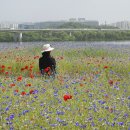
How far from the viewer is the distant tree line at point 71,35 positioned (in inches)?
1990

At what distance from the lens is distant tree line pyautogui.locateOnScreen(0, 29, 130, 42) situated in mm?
50556

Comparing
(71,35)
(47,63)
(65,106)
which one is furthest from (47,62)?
(71,35)

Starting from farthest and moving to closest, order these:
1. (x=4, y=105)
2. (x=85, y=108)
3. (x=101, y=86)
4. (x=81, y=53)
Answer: (x=81, y=53)
(x=101, y=86)
(x=4, y=105)
(x=85, y=108)

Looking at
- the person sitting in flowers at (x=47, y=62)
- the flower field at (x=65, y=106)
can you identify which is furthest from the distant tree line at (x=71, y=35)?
the flower field at (x=65, y=106)

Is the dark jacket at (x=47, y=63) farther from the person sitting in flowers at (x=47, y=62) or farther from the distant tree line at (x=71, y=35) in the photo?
the distant tree line at (x=71, y=35)

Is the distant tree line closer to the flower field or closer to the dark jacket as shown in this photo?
the dark jacket

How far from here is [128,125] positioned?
15.4 feet

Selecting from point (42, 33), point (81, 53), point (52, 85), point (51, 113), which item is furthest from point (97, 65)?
point (42, 33)

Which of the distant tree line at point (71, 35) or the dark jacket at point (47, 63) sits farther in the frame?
the distant tree line at point (71, 35)

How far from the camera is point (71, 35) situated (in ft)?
172

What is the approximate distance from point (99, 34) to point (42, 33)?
8.39 meters

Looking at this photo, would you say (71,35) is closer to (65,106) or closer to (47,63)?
(47,63)

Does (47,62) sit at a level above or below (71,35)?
below

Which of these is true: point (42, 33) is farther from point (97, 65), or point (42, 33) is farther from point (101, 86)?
point (101, 86)
